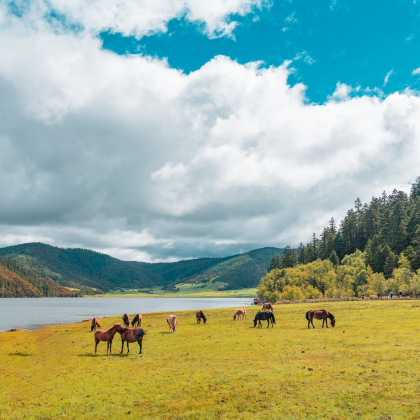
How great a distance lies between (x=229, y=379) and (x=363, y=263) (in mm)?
112180

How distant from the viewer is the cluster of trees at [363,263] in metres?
98.4

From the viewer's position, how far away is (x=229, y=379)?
62.3 feet

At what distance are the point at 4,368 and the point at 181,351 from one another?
13493mm

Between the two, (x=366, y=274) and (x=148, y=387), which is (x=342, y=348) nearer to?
(x=148, y=387)

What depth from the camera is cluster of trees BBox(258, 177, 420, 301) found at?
323 ft

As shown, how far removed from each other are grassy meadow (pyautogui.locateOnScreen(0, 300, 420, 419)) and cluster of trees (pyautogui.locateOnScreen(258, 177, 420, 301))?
67063 mm

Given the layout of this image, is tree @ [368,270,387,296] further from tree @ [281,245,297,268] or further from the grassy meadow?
tree @ [281,245,297,268]

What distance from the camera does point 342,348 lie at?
26000 mm

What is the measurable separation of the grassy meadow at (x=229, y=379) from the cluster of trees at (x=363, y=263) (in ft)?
220

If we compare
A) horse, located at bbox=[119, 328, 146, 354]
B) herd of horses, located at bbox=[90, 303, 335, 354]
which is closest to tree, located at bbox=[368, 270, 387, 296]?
herd of horses, located at bbox=[90, 303, 335, 354]

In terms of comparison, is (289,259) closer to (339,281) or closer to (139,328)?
(339,281)

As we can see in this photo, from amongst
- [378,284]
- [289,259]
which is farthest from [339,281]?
[289,259]

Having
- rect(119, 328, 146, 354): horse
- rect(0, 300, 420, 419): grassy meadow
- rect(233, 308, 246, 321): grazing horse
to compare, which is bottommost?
rect(233, 308, 246, 321): grazing horse

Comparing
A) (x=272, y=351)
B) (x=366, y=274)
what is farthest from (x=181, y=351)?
(x=366, y=274)
